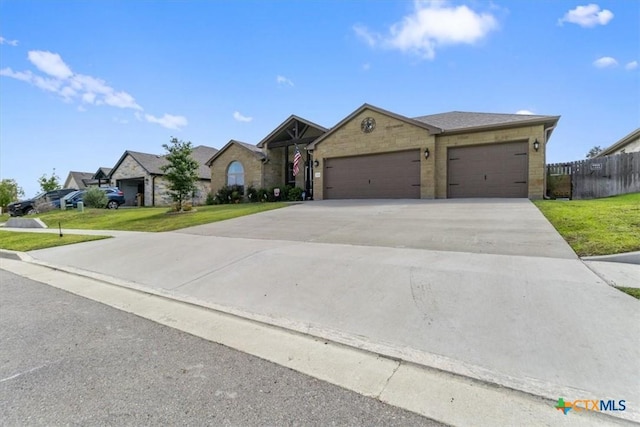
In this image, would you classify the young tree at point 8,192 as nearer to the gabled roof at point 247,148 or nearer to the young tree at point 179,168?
the gabled roof at point 247,148

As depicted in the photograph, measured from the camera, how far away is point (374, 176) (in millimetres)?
16828

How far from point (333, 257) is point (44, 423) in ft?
14.8

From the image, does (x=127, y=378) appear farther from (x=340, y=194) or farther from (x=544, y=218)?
(x=340, y=194)

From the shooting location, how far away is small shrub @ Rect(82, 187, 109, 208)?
2202 cm

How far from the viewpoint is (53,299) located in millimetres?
5109

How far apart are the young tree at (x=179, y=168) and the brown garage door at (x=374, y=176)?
23.9 feet

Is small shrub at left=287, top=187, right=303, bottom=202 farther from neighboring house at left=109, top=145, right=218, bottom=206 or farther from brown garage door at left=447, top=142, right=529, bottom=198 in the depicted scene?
neighboring house at left=109, top=145, right=218, bottom=206

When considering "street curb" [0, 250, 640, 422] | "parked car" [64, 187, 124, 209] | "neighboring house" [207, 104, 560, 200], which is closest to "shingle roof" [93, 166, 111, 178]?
"parked car" [64, 187, 124, 209]

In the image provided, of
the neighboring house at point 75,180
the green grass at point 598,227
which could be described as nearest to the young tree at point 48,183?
the neighboring house at point 75,180

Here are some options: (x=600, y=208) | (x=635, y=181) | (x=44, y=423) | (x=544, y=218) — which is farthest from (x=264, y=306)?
(x=635, y=181)

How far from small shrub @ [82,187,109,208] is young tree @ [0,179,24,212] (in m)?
17.3

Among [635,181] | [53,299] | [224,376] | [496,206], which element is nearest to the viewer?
[224,376]

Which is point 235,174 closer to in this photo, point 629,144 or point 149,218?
point 149,218

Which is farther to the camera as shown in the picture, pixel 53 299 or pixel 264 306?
pixel 53 299
